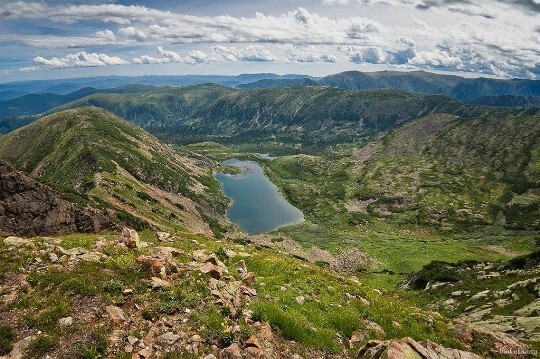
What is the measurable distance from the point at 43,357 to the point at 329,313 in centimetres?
1636

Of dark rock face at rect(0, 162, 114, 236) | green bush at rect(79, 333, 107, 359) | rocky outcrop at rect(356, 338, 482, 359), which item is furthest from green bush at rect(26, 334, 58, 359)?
dark rock face at rect(0, 162, 114, 236)

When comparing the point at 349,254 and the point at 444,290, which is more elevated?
the point at 444,290

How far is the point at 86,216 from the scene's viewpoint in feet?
233

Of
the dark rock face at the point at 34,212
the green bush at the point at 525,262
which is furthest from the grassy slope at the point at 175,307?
the green bush at the point at 525,262

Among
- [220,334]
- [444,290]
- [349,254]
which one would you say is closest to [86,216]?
[220,334]

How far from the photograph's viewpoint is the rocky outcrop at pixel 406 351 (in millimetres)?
17578

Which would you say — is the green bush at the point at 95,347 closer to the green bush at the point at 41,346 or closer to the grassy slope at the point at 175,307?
the grassy slope at the point at 175,307

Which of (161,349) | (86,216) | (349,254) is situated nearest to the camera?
(161,349)

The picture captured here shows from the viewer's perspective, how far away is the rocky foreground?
17.5m

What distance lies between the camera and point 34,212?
229 feet

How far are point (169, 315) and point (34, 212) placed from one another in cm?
6241

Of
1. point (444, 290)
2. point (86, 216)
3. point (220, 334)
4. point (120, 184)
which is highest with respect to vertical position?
point (220, 334)

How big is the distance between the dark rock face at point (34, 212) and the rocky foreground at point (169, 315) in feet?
149

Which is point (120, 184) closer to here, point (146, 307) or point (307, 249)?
point (307, 249)
